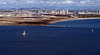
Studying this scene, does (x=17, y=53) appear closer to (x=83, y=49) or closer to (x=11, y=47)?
(x=11, y=47)

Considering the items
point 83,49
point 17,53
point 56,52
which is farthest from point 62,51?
point 17,53

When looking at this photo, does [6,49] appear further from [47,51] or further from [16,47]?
[47,51]

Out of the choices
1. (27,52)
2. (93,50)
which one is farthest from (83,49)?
(27,52)

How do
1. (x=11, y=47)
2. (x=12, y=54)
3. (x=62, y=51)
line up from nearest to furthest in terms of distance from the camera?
(x=12, y=54) → (x=62, y=51) → (x=11, y=47)

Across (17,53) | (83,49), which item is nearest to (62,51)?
(83,49)

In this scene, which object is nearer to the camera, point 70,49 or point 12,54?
point 12,54

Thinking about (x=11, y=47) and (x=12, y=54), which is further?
(x=11, y=47)

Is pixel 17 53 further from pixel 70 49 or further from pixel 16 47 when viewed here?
pixel 70 49

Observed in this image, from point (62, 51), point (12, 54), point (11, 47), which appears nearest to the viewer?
point (12, 54)
